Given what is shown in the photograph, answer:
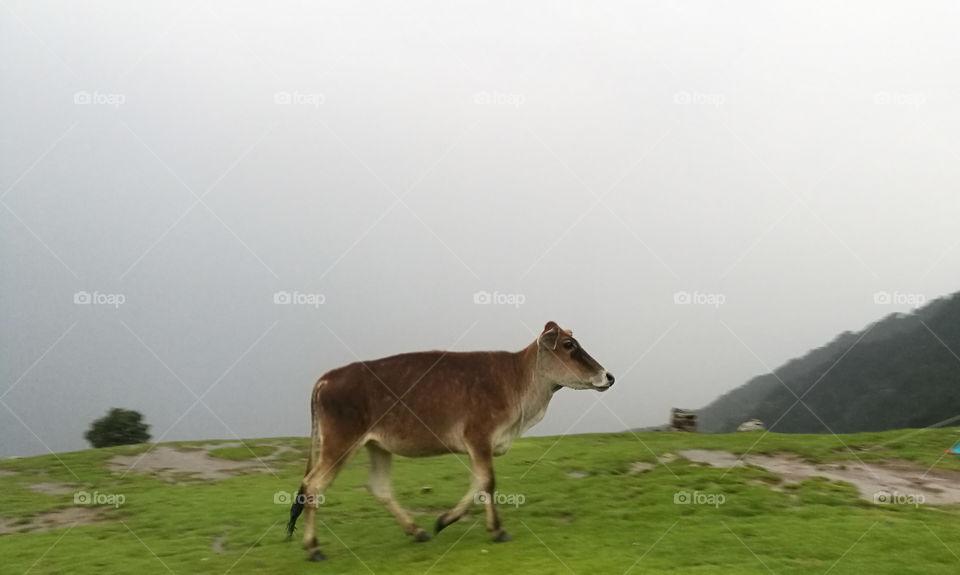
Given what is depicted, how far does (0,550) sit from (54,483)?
17.0 ft

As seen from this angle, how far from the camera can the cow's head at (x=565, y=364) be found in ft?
35.2

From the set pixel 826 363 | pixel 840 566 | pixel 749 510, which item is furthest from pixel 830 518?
pixel 826 363

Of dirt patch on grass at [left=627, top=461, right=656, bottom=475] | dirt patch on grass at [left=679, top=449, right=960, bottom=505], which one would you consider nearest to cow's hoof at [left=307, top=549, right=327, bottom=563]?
dirt patch on grass at [left=627, top=461, right=656, bottom=475]

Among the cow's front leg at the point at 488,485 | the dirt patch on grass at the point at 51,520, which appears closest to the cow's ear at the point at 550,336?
the cow's front leg at the point at 488,485

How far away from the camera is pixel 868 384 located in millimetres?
40844

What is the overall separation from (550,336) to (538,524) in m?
2.58

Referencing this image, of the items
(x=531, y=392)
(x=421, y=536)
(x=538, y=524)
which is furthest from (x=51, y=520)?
(x=531, y=392)

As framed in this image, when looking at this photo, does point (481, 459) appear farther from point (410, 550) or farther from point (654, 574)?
point (654, 574)

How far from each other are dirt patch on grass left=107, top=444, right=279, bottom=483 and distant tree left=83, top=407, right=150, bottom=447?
8.40ft

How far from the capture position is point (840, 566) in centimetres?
905

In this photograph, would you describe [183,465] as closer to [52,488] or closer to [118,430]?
[52,488]

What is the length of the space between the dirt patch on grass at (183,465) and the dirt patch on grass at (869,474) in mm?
9068

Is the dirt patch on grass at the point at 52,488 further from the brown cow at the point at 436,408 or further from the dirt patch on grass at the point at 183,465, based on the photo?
the brown cow at the point at 436,408

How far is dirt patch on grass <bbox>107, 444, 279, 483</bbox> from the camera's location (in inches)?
653
